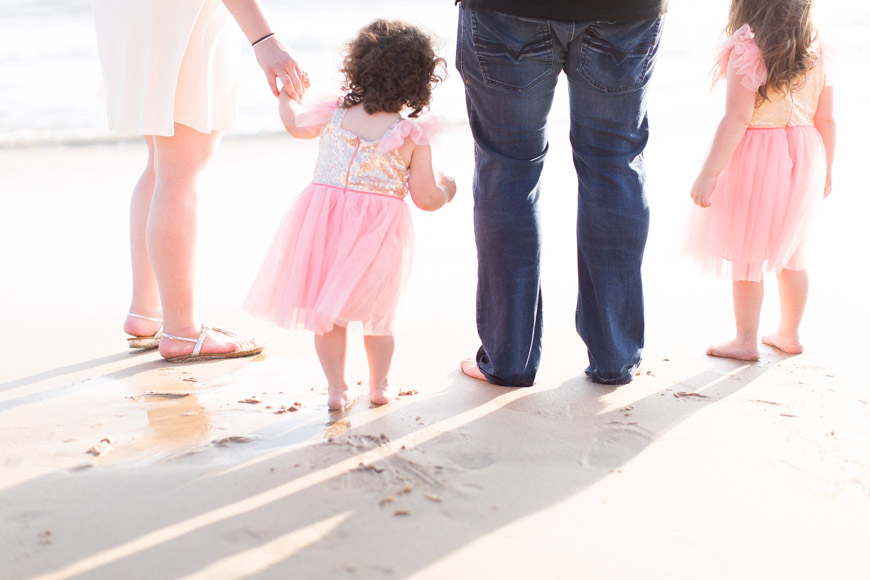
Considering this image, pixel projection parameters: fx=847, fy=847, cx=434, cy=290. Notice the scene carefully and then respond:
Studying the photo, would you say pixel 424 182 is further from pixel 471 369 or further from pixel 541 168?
pixel 471 369

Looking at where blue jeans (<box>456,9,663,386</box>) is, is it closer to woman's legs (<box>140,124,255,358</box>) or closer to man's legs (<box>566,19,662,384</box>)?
man's legs (<box>566,19,662,384</box>)

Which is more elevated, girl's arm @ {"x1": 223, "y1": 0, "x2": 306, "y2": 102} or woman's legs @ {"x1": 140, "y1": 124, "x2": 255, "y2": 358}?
girl's arm @ {"x1": 223, "y1": 0, "x2": 306, "y2": 102}

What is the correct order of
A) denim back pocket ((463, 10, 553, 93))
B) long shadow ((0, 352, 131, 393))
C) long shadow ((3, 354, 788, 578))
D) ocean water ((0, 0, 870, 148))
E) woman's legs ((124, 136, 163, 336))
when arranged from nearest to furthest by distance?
long shadow ((3, 354, 788, 578)) < denim back pocket ((463, 10, 553, 93)) < long shadow ((0, 352, 131, 393)) < woman's legs ((124, 136, 163, 336)) < ocean water ((0, 0, 870, 148))

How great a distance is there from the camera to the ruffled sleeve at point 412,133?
2.33 metres

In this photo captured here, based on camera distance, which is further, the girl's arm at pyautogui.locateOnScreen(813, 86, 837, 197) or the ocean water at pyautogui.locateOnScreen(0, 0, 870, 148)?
the ocean water at pyautogui.locateOnScreen(0, 0, 870, 148)

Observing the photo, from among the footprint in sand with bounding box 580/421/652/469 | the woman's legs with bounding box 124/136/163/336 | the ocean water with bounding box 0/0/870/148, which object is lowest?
the footprint in sand with bounding box 580/421/652/469

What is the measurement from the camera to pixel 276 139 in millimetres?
6613

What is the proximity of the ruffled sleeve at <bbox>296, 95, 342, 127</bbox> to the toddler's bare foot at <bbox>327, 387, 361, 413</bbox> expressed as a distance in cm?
76

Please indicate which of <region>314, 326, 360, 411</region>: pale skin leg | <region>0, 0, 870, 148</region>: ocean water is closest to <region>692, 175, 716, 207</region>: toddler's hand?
<region>314, 326, 360, 411</region>: pale skin leg

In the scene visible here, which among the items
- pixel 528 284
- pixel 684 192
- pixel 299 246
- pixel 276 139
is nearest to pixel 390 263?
pixel 299 246

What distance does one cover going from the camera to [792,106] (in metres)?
2.79

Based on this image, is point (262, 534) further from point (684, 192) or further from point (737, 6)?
point (684, 192)

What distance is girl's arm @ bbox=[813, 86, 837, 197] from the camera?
285 cm

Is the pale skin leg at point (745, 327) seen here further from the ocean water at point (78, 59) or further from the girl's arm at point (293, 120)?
the ocean water at point (78, 59)
